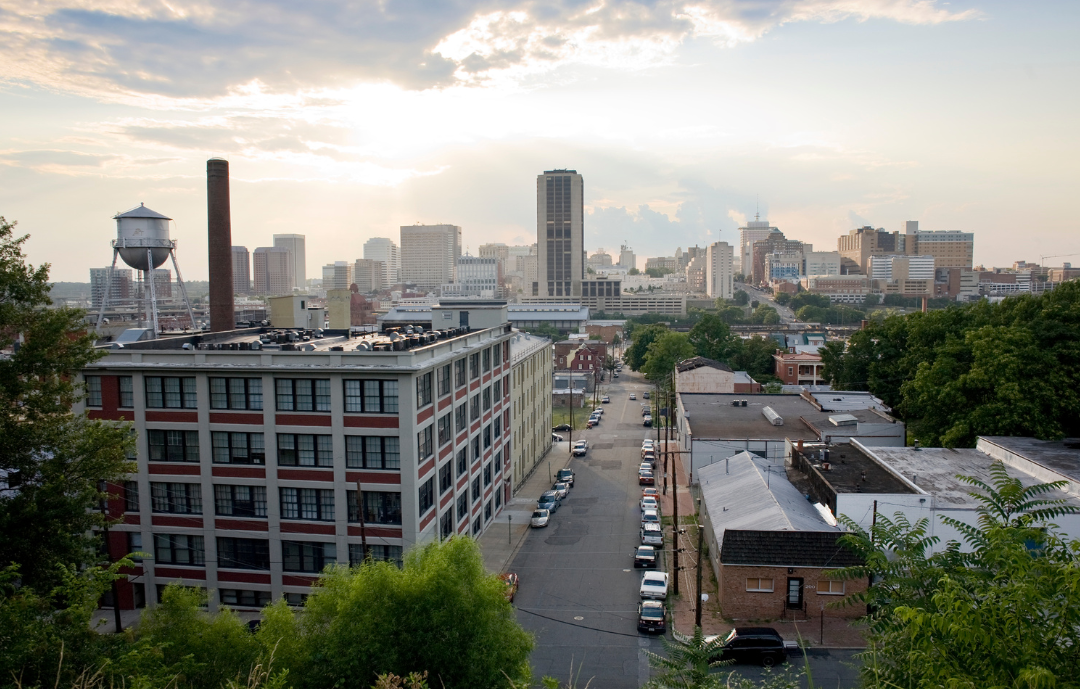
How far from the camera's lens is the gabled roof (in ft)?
93.6

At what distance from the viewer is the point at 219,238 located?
181ft

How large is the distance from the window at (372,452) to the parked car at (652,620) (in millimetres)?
11662

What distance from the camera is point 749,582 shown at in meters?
29.1

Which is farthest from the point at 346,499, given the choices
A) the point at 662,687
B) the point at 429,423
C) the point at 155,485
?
the point at 662,687

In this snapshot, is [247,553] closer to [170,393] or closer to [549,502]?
[170,393]

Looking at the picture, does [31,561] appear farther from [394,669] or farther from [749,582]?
[749,582]

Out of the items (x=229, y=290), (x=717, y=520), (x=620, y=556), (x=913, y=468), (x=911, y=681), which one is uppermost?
(x=229, y=290)

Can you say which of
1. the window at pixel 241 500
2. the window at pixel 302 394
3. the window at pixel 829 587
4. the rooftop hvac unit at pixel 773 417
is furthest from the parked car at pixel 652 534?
the window at pixel 241 500

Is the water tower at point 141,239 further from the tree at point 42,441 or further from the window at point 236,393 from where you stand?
the tree at point 42,441

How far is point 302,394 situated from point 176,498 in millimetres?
7476

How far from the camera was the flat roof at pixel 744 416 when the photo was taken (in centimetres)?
4981

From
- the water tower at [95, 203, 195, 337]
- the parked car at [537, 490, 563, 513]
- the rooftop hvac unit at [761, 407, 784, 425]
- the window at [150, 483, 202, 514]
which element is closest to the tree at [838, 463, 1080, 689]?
the window at [150, 483, 202, 514]

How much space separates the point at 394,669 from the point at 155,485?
64.2 ft

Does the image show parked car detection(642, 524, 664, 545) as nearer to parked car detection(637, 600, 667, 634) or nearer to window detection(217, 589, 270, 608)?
parked car detection(637, 600, 667, 634)
